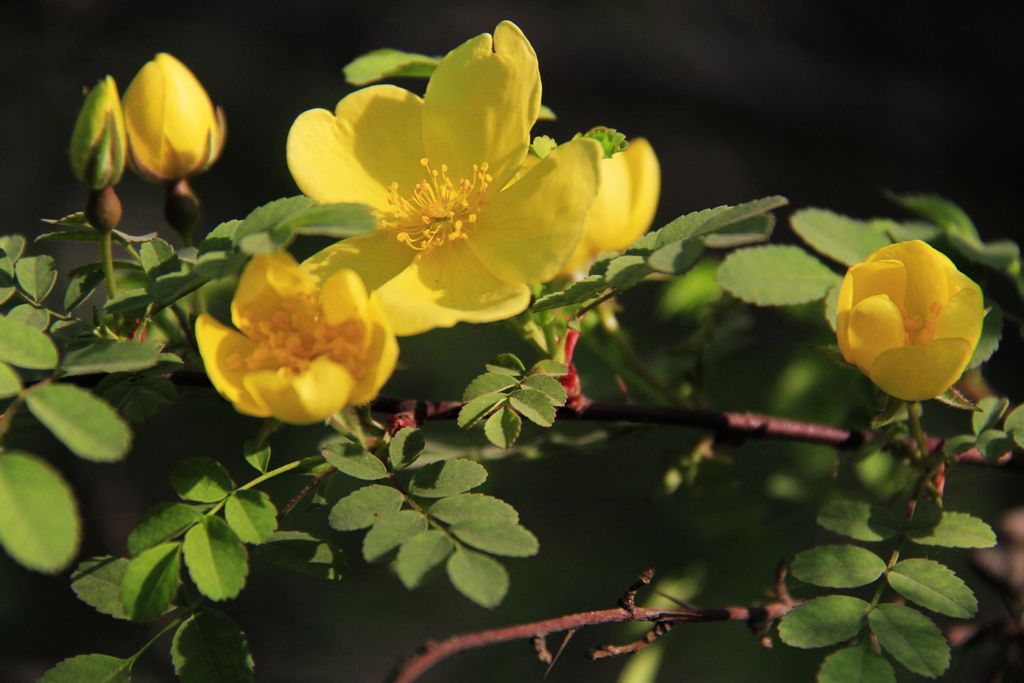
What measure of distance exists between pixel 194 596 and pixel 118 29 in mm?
2657

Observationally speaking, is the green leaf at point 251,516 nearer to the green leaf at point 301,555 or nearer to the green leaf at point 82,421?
the green leaf at point 301,555

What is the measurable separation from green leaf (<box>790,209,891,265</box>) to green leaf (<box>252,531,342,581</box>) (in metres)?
0.57

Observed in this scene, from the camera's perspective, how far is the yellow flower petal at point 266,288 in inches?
30.0

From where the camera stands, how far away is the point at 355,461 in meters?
0.81

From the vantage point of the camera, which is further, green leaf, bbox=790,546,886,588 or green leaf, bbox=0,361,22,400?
green leaf, bbox=790,546,886,588

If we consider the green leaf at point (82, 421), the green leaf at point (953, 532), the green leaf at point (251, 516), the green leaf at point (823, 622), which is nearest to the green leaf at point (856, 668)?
the green leaf at point (823, 622)

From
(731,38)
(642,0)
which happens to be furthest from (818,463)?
(642,0)

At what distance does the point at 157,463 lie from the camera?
238cm

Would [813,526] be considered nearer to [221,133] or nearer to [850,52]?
[221,133]

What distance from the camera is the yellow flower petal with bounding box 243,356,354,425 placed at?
27.7 inches

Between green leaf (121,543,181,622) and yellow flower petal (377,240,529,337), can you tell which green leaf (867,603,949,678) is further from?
green leaf (121,543,181,622)

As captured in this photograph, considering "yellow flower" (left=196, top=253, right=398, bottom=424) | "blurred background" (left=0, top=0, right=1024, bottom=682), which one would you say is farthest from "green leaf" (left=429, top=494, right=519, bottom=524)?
"blurred background" (left=0, top=0, right=1024, bottom=682)

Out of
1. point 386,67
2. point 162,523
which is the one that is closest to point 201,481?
point 162,523

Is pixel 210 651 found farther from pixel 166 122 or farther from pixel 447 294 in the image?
pixel 166 122
